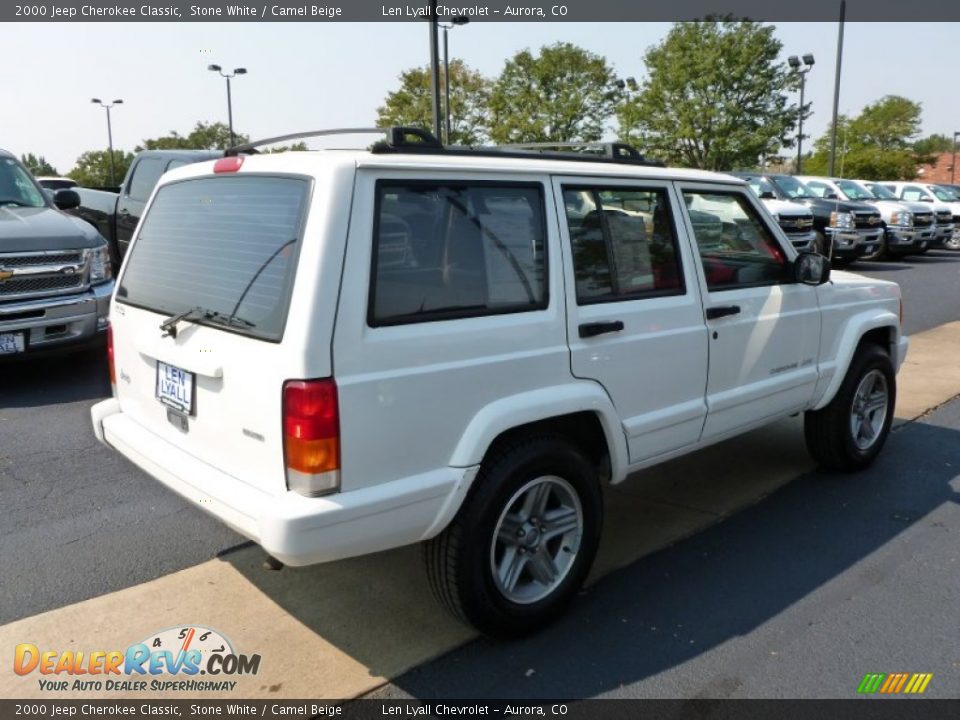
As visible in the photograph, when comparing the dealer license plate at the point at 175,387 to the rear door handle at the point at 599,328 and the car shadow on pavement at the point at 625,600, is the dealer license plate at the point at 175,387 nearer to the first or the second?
the car shadow on pavement at the point at 625,600

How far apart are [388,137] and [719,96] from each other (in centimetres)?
3784

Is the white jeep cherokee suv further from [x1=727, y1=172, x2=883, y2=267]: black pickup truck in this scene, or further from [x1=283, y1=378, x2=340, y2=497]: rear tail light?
[x1=727, y1=172, x2=883, y2=267]: black pickup truck

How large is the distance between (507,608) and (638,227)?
1722 millimetres

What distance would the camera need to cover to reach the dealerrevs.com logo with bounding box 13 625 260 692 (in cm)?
297

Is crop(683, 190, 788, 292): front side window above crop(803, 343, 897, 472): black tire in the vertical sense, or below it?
above

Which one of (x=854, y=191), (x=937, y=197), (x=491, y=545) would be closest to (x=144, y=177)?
(x=491, y=545)

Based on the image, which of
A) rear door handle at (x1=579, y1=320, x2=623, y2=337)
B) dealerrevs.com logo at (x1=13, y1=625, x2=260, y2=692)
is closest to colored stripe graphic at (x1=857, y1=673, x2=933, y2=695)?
rear door handle at (x1=579, y1=320, x2=623, y2=337)

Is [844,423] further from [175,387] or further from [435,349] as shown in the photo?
[175,387]

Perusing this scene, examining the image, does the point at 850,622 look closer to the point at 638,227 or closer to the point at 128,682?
the point at 638,227

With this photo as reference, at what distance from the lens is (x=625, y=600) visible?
140 inches

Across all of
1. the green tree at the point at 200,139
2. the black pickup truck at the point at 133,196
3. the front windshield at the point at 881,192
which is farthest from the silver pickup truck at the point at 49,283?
the green tree at the point at 200,139

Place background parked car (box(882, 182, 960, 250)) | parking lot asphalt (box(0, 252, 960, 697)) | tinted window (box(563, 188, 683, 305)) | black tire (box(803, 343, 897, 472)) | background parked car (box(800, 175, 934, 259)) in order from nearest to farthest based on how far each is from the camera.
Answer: parking lot asphalt (box(0, 252, 960, 697))
tinted window (box(563, 188, 683, 305))
black tire (box(803, 343, 897, 472))
background parked car (box(800, 175, 934, 259))
background parked car (box(882, 182, 960, 250))

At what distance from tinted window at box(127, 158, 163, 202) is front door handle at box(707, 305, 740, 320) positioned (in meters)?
8.52
